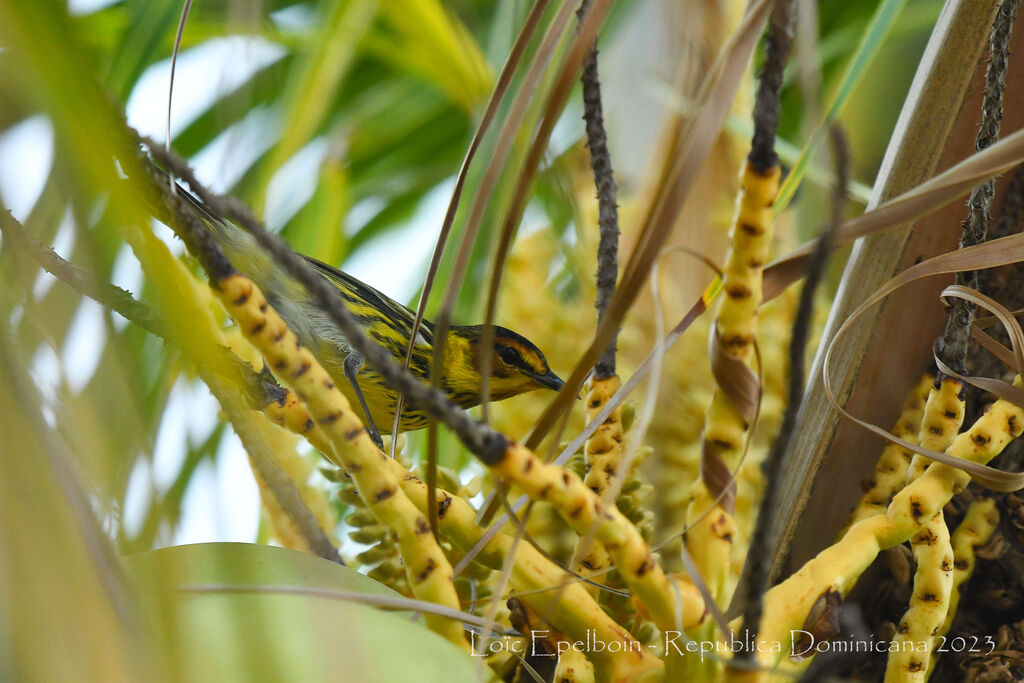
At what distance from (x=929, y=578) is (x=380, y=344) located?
1.85ft

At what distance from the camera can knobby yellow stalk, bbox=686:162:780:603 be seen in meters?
0.27

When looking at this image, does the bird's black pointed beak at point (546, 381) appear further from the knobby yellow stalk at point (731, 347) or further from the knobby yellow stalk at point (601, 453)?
the knobby yellow stalk at point (731, 347)

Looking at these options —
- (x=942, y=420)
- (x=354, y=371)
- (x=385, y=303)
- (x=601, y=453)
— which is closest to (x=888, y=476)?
(x=942, y=420)

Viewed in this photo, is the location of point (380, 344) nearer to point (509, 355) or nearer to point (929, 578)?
point (509, 355)

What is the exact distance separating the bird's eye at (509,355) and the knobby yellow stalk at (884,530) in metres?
0.41

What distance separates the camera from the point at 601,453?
1.36 feet

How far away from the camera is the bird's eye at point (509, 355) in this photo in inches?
29.8

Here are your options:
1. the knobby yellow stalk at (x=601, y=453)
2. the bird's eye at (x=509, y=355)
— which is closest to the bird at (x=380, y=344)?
the bird's eye at (x=509, y=355)

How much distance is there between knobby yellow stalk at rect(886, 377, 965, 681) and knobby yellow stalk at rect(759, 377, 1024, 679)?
19mm

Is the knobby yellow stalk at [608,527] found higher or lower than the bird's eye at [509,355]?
lower

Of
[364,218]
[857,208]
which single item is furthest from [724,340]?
[364,218]

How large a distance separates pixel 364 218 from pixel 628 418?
889mm

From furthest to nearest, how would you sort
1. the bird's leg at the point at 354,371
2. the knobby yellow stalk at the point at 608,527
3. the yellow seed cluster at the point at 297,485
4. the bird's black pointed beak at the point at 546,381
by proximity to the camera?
the bird's black pointed beak at the point at 546,381
the bird's leg at the point at 354,371
the yellow seed cluster at the point at 297,485
the knobby yellow stalk at the point at 608,527

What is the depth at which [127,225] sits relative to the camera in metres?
0.17
